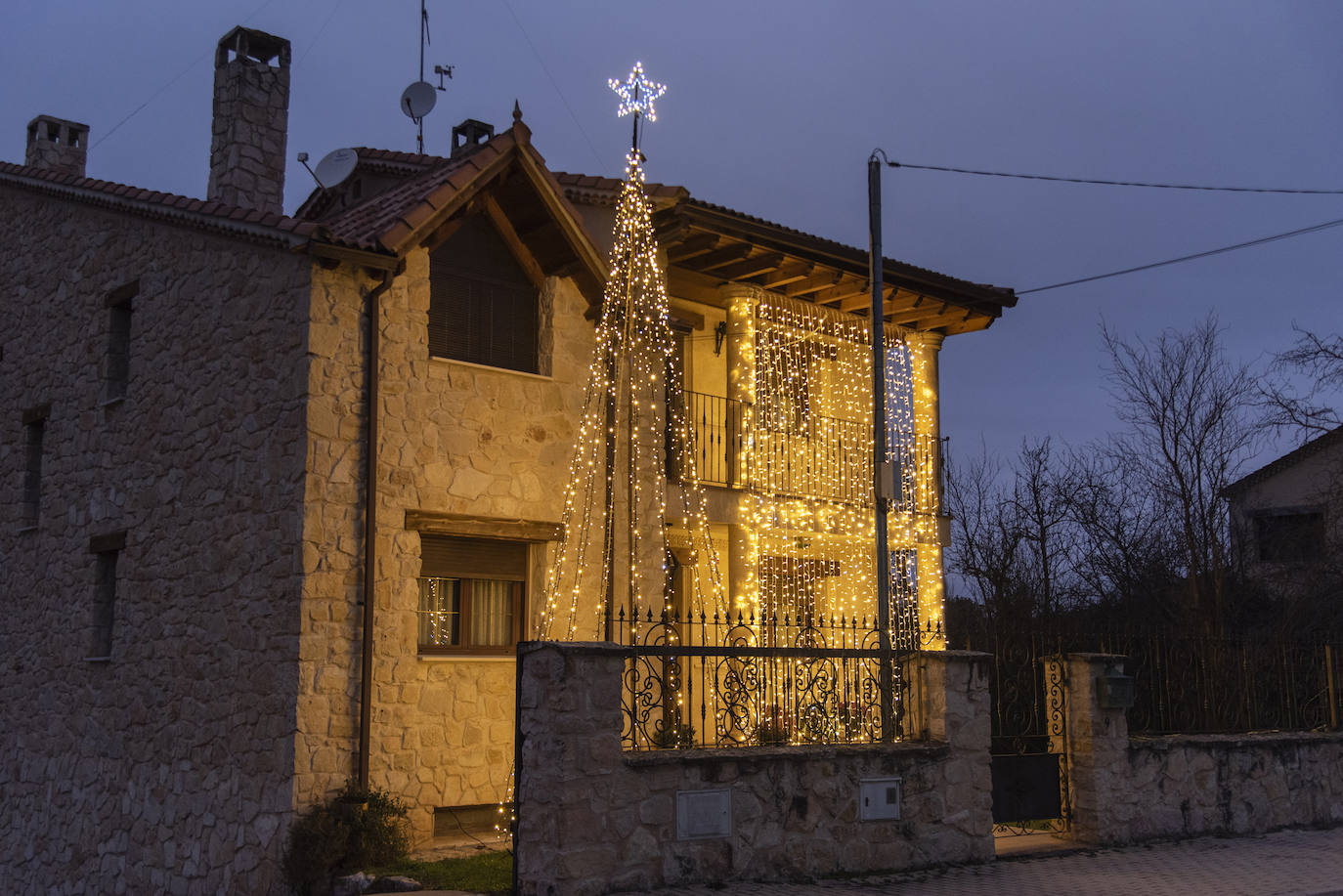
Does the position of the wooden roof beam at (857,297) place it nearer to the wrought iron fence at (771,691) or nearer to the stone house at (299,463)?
the stone house at (299,463)

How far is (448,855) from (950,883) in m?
3.95

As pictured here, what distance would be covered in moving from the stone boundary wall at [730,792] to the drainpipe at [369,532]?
9.29ft

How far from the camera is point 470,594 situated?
11.8m

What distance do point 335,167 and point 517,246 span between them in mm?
2884

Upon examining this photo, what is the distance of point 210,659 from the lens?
11.4m

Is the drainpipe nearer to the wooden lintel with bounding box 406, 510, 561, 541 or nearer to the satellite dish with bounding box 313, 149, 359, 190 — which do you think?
the wooden lintel with bounding box 406, 510, 561, 541

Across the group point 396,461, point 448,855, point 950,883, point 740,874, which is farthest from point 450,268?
point 950,883

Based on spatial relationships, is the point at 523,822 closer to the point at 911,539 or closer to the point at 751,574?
the point at 751,574

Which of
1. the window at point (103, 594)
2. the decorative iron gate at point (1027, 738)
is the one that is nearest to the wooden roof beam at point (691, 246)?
the decorative iron gate at point (1027, 738)

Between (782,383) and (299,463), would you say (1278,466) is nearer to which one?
(782,383)

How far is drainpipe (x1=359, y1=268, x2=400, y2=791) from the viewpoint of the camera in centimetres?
1057

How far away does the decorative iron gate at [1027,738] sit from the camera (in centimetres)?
1091

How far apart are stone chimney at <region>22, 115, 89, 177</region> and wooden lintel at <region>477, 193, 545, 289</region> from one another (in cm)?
831

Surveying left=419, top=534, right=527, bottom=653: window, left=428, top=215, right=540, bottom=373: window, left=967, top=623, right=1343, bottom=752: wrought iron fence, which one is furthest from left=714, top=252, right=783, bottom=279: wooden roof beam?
left=967, top=623, right=1343, bottom=752: wrought iron fence
